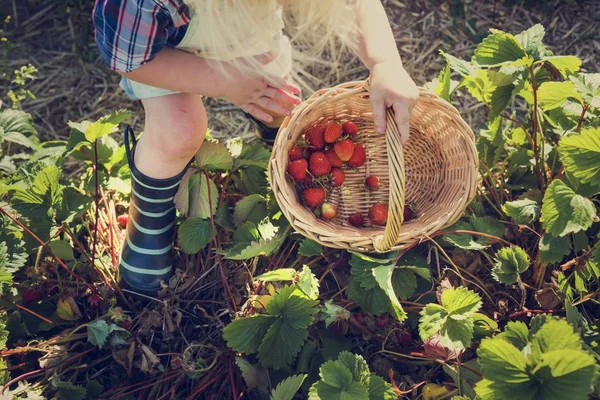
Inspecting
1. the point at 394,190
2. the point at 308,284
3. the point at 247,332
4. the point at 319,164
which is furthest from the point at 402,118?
the point at 247,332

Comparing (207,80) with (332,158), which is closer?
(207,80)

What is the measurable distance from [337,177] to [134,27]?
0.57 metres

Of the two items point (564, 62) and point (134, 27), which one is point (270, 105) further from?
point (564, 62)

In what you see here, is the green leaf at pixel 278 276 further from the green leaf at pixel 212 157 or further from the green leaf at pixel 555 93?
the green leaf at pixel 555 93

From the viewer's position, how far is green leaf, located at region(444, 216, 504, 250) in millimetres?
1204

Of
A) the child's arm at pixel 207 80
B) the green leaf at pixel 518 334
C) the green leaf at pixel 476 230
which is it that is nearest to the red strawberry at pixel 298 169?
the child's arm at pixel 207 80

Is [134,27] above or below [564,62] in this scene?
above

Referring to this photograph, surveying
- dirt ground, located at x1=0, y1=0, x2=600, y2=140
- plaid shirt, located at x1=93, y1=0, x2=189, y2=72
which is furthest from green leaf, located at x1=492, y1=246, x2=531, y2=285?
plaid shirt, located at x1=93, y1=0, x2=189, y2=72

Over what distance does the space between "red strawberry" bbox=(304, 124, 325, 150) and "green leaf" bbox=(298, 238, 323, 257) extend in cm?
24

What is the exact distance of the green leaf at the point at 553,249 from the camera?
43.8 inches

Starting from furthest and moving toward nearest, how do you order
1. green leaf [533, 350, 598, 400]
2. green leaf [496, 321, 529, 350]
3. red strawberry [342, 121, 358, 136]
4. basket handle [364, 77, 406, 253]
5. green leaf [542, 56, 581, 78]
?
red strawberry [342, 121, 358, 136] < green leaf [542, 56, 581, 78] < basket handle [364, 77, 406, 253] < green leaf [496, 321, 529, 350] < green leaf [533, 350, 598, 400]

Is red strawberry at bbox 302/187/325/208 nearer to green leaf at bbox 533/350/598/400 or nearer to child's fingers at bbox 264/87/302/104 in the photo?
child's fingers at bbox 264/87/302/104

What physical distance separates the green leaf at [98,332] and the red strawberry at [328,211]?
0.52m

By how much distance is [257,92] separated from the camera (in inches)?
47.8
